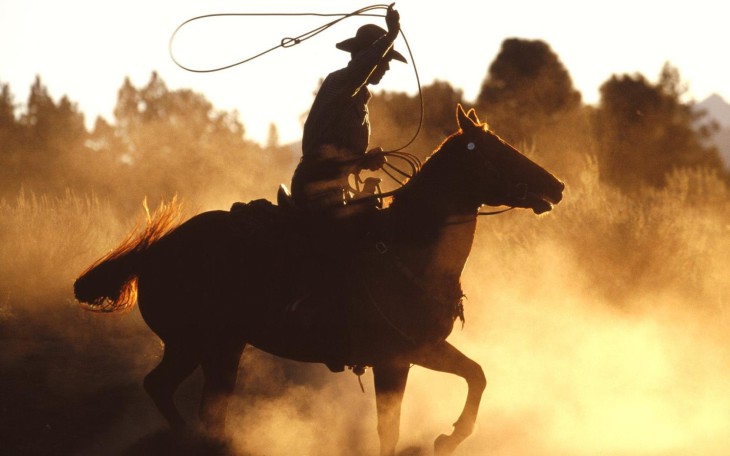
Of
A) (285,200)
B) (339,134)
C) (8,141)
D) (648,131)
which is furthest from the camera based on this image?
(8,141)

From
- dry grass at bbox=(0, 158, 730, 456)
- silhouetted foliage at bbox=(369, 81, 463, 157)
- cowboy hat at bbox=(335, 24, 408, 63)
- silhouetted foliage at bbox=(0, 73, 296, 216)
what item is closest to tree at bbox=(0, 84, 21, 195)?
silhouetted foliage at bbox=(0, 73, 296, 216)

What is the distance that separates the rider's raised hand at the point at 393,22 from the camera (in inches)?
299

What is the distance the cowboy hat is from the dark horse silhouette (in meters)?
0.78

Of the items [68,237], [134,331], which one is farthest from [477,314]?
[68,237]

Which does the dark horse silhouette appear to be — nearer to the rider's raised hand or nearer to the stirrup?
A: the stirrup

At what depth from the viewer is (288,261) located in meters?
7.92

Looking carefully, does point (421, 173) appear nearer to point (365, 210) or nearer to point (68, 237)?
point (365, 210)

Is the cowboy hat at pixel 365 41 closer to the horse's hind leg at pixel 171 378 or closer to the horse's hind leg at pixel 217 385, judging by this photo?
the horse's hind leg at pixel 217 385

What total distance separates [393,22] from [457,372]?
2729 millimetres

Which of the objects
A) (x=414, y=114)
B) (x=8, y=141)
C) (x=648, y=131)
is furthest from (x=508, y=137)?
(x=8, y=141)

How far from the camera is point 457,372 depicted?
24.8 feet

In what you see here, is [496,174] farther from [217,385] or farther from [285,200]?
[217,385]

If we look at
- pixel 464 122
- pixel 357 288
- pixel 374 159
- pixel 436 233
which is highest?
pixel 464 122

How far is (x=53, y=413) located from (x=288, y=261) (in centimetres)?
428
